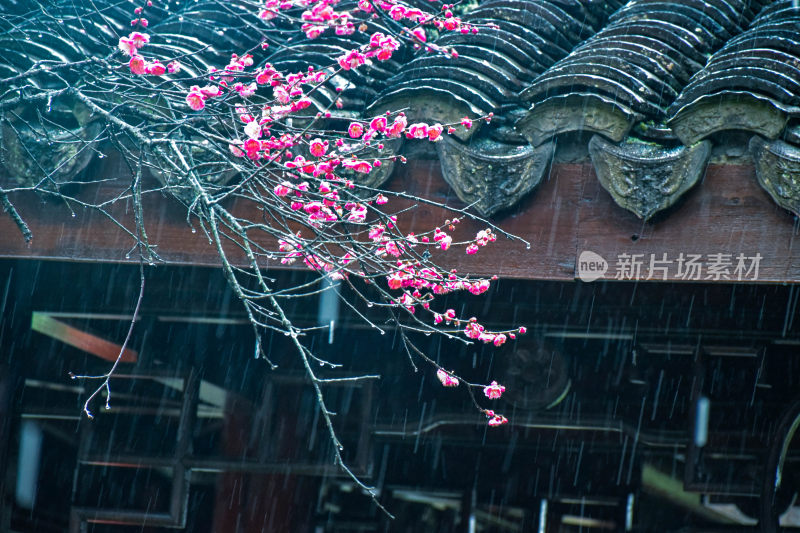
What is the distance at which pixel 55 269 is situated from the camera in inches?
157

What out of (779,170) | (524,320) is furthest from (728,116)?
(524,320)

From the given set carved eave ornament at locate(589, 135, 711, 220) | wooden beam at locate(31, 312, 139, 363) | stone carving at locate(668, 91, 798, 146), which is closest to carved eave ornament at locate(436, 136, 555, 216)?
carved eave ornament at locate(589, 135, 711, 220)

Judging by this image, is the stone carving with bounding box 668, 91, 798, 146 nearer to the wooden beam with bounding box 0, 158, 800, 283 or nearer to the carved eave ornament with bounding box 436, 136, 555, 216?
the wooden beam with bounding box 0, 158, 800, 283

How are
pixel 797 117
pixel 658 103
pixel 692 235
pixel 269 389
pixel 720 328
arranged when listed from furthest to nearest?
pixel 269 389
pixel 720 328
pixel 658 103
pixel 692 235
pixel 797 117

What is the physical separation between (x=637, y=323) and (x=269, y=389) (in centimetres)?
192

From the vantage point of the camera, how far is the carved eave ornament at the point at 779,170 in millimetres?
2301

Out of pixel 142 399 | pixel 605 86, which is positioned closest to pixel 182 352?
pixel 142 399

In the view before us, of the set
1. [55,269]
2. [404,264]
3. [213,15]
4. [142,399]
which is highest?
[213,15]

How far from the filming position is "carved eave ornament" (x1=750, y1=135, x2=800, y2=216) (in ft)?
7.55

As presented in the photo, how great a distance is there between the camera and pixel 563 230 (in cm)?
268

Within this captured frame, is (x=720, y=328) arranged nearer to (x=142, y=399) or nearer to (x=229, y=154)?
(x=229, y=154)

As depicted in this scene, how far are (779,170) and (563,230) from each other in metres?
0.71

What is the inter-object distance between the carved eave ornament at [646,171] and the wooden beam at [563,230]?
0.07m

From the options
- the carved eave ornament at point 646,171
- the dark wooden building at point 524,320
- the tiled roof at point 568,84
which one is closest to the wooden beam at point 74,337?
the dark wooden building at point 524,320
